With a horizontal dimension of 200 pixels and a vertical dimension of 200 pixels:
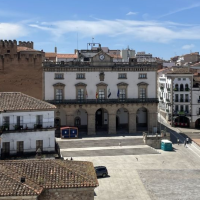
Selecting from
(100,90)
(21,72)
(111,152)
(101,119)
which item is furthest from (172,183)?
(21,72)

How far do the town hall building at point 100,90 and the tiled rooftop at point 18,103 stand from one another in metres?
22.9

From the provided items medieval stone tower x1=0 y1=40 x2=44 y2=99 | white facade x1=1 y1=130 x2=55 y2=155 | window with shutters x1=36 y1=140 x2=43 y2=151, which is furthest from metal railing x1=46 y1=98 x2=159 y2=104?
window with shutters x1=36 y1=140 x2=43 y2=151

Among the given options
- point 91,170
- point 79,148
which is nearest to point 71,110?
point 79,148

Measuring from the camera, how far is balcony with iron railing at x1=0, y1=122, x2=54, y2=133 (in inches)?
1390

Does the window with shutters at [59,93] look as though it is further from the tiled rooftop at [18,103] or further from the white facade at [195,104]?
the white facade at [195,104]

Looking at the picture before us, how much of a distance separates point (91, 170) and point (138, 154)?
29.0 metres

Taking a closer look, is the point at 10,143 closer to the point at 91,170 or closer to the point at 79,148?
the point at 91,170

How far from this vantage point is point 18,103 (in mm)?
37531

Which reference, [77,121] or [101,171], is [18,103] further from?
[77,121]

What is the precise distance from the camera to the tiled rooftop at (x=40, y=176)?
18.8 metres

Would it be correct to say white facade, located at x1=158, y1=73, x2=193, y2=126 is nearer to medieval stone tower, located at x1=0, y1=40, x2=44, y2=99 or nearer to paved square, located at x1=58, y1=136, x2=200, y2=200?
paved square, located at x1=58, y1=136, x2=200, y2=200

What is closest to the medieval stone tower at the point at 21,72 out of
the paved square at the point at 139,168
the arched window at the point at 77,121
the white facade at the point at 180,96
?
the arched window at the point at 77,121

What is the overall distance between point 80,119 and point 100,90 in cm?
725

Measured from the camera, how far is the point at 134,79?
64875 millimetres
